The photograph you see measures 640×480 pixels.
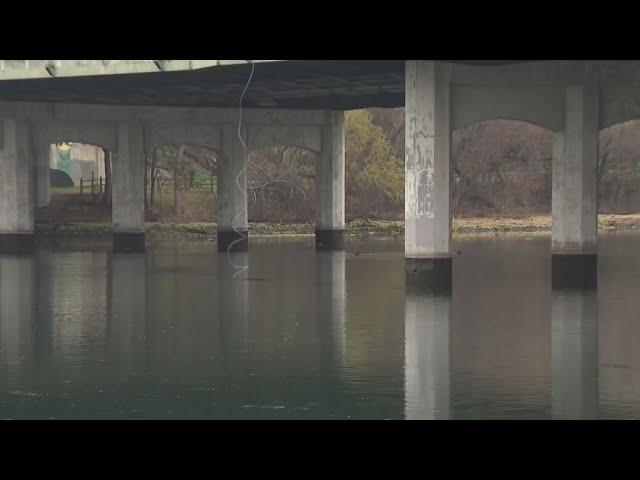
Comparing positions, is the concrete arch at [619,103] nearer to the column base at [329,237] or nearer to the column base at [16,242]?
the column base at [329,237]

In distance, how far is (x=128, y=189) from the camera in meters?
60.2

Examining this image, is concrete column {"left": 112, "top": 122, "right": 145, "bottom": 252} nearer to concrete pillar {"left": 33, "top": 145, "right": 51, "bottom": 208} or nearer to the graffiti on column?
concrete pillar {"left": 33, "top": 145, "right": 51, "bottom": 208}

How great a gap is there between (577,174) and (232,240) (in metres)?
24.5

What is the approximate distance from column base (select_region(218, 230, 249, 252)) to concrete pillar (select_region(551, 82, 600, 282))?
22033 mm

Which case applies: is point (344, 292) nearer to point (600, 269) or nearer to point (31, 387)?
point (600, 269)

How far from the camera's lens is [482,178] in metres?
93.8

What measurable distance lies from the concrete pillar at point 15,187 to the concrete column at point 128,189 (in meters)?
3.91

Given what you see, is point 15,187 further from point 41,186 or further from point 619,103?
point 619,103

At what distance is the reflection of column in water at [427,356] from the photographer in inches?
731

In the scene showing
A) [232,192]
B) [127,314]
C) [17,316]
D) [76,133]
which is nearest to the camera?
[17,316]

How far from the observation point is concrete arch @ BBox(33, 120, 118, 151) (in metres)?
58.8

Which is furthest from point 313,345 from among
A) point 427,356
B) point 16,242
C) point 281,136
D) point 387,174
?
point 387,174

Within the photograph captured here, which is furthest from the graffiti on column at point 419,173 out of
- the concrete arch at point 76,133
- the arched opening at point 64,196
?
the arched opening at point 64,196

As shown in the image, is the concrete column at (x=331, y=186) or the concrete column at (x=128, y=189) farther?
the concrete column at (x=331, y=186)
